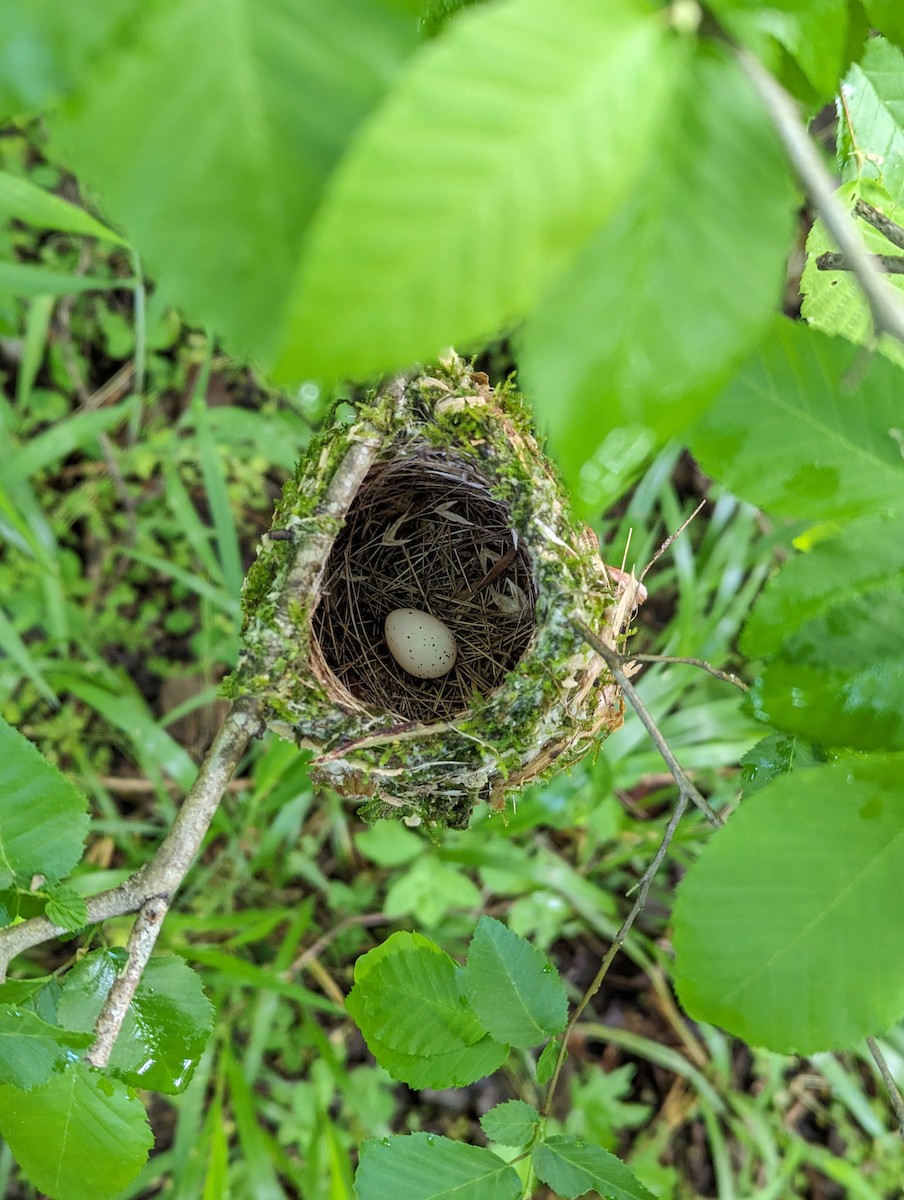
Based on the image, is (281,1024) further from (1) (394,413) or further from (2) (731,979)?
(2) (731,979)

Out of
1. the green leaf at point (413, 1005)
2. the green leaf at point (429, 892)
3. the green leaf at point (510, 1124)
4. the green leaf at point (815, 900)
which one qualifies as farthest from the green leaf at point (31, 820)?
the green leaf at point (429, 892)

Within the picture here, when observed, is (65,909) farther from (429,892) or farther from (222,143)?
(429,892)

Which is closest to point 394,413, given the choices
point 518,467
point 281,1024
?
point 518,467

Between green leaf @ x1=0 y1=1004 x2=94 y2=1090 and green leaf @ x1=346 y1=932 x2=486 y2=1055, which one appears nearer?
green leaf @ x1=0 y1=1004 x2=94 y2=1090

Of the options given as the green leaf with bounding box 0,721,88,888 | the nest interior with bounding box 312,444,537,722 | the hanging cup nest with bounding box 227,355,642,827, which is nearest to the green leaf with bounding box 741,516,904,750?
the hanging cup nest with bounding box 227,355,642,827

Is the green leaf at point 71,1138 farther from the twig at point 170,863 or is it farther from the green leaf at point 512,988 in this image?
the green leaf at point 512,988

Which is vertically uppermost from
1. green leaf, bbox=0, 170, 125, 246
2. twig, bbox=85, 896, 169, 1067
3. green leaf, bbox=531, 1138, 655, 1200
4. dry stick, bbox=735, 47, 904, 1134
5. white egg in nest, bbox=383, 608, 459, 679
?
dry stick, bbox=735, 47, 904, 1134

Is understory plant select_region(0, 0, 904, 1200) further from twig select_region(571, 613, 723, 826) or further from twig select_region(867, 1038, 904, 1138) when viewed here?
twig select_region(867, 1038, 904, 1138)
